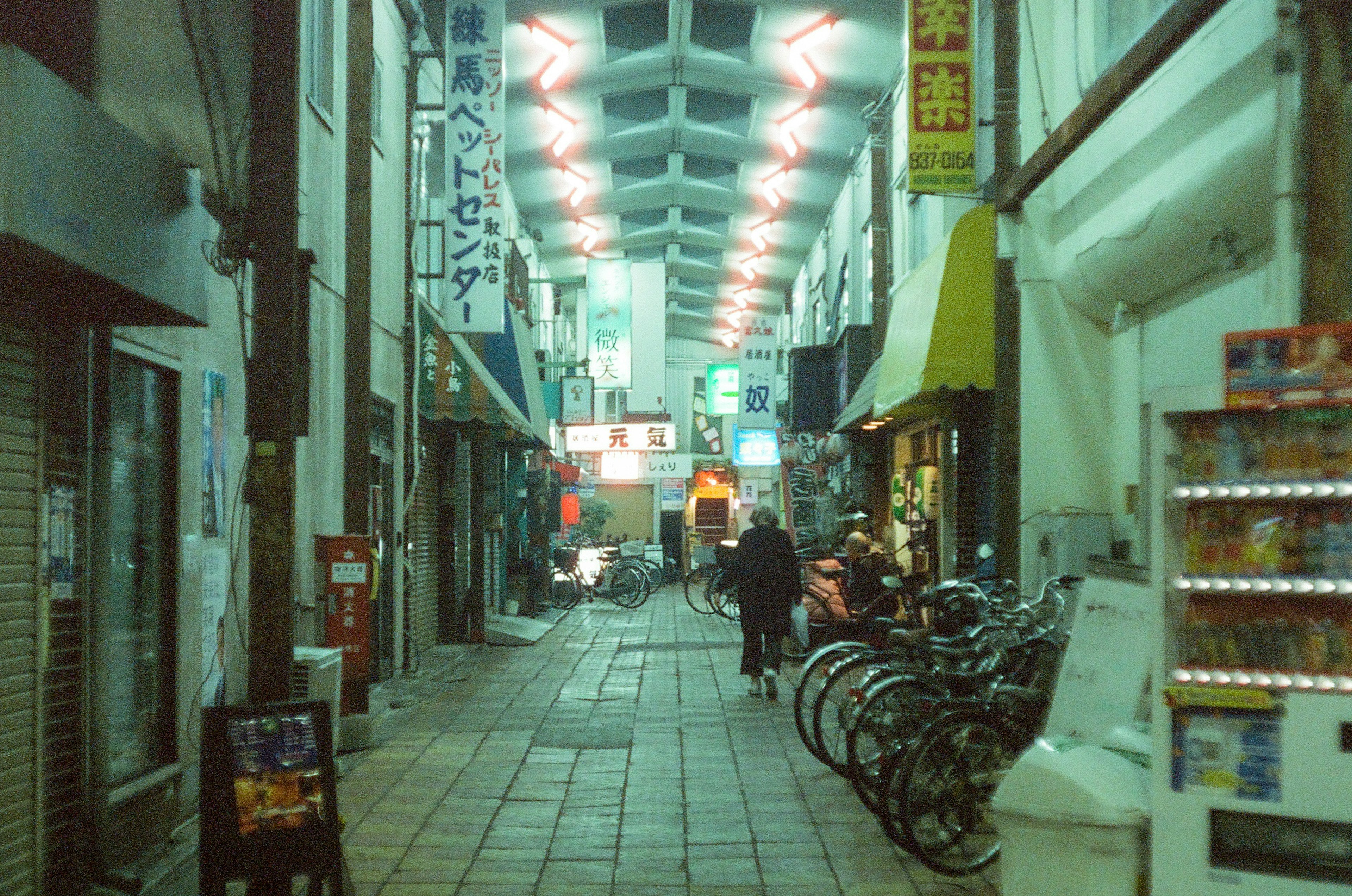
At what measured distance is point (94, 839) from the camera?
6.01m

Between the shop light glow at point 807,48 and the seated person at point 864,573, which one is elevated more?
the shop light glow at point 807,48

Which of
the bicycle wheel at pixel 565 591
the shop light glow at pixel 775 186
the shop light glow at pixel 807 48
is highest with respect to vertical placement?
the shop light glow at pixel 807 48

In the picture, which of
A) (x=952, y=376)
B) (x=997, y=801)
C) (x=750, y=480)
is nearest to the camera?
(x=997, y=801)

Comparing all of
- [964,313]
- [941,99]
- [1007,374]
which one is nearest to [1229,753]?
[1007,374]

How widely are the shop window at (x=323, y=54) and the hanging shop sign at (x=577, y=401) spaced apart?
18.8 m

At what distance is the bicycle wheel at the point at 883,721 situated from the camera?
7.08 meters

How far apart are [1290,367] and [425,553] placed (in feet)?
45.4

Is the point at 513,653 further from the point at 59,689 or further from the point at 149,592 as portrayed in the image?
the point at 59,689

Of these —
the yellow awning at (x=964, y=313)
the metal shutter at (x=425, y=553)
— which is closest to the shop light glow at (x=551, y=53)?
the metal shutter at (x=425, y=553)

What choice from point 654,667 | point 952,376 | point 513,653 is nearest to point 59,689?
point 952,376

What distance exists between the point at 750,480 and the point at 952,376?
32.3m

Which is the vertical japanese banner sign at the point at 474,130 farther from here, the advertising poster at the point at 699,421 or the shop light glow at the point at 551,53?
the advertising poster at the point at 699,421

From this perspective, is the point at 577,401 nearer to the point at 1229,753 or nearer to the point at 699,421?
the point at 699,421

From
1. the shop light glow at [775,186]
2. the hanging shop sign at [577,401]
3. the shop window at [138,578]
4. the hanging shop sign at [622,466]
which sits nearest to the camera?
the shop window at [138,578]
